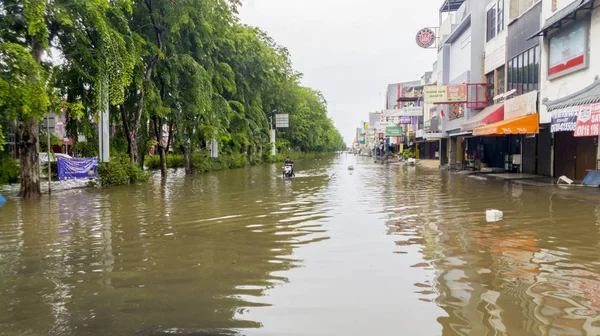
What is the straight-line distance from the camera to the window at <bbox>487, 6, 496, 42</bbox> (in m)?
29.5

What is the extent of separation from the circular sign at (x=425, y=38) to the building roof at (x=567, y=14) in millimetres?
26226

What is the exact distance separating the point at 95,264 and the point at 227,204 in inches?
288

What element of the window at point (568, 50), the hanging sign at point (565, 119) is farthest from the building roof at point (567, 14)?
the hanging sign at point (565, 119)

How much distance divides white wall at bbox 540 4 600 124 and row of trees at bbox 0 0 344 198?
57.8 ft

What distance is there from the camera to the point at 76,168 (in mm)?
20297

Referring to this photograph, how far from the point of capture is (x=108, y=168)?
21188mm

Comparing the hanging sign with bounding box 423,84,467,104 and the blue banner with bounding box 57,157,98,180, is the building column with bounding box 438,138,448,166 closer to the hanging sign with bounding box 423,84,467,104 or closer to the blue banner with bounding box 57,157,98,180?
the hanging sign with bounding box 423,84,467,104

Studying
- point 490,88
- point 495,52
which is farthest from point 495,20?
point 490,88

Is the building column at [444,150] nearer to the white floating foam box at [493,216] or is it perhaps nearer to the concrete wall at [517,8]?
the concrete wall at [517,8]

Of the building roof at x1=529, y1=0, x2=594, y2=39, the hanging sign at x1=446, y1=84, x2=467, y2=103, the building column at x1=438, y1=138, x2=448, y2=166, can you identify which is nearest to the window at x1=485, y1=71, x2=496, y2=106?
the hanging sign at x1=446, y1=84, x2=467, y2=103

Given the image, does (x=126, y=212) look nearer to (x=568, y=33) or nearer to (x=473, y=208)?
(x=473, y=208)

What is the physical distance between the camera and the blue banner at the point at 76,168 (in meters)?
20.0

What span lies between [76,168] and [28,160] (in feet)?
11.9

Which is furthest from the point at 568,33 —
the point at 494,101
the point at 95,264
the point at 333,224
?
the point at 95,264
